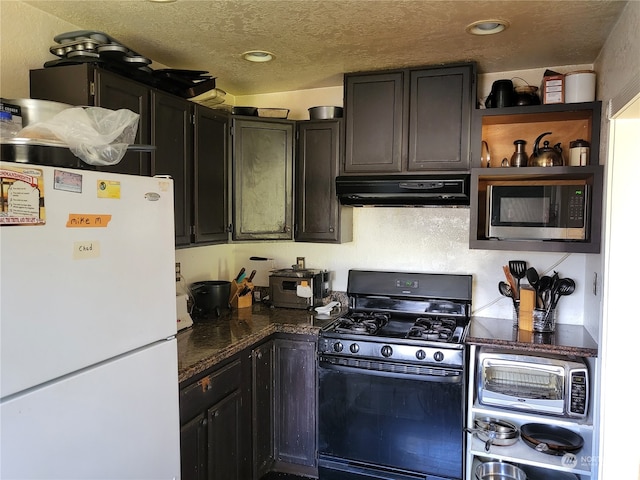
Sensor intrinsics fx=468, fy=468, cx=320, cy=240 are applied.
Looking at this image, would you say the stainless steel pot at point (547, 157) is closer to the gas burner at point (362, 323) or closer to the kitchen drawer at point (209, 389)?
the gas burner at point (362, 323)

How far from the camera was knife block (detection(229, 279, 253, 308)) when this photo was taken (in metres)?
3.16

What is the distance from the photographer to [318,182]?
3047 mm

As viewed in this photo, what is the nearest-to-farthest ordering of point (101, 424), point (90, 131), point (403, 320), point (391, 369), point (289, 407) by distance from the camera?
point (101, 424) < point (90, 131) < point (391, 369) < point (289, 407) < point (403, 320)

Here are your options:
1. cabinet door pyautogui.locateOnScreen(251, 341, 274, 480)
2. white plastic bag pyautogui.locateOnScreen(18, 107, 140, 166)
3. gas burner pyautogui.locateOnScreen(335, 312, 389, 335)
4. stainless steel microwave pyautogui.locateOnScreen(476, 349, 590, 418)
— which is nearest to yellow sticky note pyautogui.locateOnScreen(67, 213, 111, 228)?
white plastic bag pyautogui.locateOnScreen(18, 107, 140, 166)

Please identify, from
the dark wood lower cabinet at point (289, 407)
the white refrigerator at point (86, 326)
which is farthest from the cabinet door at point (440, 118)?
the white refrigerator at point (86, 326)

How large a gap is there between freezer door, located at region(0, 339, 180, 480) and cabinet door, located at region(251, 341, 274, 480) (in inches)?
34.5

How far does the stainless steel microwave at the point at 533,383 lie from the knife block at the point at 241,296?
1539 millimetres

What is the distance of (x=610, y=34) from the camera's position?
2221 millimetres

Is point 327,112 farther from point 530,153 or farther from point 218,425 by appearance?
point 218,425

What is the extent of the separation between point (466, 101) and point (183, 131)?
158cm

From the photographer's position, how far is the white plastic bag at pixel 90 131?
1.45 metres

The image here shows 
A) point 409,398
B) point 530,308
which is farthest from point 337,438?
point 530,308

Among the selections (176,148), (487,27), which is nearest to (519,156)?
(487,27)

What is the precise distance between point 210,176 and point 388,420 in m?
1.70
